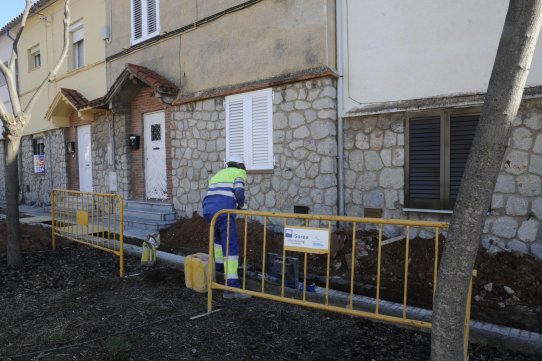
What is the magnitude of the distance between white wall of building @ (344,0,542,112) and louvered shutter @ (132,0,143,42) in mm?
6167

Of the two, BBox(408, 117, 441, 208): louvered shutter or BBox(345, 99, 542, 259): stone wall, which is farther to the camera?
BBox(408, 117, 441, 208): louvered shutter

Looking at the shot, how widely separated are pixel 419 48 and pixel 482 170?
452 cm

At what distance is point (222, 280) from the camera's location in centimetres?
566

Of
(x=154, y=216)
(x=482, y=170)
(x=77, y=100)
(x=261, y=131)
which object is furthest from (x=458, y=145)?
(x=77, y=100)

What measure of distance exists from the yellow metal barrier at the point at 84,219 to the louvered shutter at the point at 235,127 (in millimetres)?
2456

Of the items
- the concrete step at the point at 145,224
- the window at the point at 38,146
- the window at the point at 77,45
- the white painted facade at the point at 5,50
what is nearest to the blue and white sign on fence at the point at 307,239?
the concrete step at the point at 145,224

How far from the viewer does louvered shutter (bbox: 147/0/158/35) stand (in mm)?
10336

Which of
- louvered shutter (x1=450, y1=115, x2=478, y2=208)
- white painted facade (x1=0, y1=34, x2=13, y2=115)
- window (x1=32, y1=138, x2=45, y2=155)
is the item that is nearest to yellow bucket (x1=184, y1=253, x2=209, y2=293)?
louvered shutter (x1=450, y1=115, x2=478, y2=208)

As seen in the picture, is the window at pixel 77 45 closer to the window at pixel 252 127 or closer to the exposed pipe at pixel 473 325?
the window at pixel 252 127

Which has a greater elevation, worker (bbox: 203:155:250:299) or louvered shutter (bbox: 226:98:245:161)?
louvered shutter (bbox: 226:98:245:161)

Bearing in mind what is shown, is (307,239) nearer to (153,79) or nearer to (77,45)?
(153,79)

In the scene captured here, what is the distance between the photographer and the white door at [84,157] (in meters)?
13.1

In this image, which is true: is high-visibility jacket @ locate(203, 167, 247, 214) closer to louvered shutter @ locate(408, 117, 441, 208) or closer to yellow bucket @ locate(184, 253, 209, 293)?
yellow bucket @ locate(184, 253, 209, 293)

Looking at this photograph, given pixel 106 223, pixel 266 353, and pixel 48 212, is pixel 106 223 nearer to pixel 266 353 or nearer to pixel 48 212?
pixel 266 353
